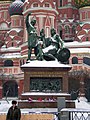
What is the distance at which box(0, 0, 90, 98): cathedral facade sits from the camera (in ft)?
159

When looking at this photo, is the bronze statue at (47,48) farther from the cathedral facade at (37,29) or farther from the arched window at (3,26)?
the arched window at (3,26)

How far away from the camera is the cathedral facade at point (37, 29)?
48369 mm

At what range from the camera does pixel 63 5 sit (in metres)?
62.5

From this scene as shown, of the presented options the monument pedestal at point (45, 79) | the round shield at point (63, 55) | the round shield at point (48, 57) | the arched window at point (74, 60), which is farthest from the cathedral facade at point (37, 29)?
the monument pedestal at point (45, 79)

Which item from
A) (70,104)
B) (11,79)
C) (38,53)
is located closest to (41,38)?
(38,53)

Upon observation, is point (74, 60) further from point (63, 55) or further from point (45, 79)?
point (45, 79)

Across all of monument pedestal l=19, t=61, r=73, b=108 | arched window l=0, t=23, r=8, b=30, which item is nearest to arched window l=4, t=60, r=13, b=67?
arched window l=0, t=23, r=8, b=30

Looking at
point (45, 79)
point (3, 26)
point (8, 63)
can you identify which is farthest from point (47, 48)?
point (3, 26)

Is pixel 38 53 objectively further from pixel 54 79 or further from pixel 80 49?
pixel 80 49

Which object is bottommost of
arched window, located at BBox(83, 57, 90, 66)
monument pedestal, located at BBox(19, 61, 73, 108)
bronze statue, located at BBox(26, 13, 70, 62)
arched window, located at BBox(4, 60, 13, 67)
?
arched window, located at BBox(4, 60, 13, 67)

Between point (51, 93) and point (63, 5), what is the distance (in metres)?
44.4

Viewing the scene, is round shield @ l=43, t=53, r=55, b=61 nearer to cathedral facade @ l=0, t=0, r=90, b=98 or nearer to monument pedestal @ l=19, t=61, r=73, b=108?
monument pedestal @ l=19, t=61, r=73, b=108

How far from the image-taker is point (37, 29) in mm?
50781

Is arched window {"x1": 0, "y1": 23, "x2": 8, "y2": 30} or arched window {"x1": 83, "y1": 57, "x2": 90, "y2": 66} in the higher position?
arched window {"x1": 0, "y1": 23, "x2": 8, "y2": 30}
